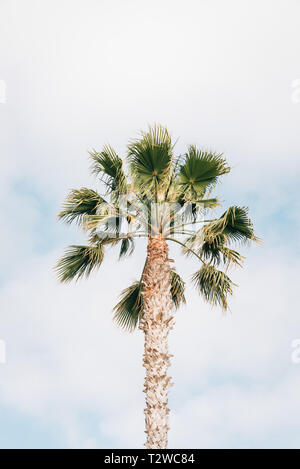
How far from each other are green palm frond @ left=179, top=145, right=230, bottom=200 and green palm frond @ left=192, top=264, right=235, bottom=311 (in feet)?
6.10

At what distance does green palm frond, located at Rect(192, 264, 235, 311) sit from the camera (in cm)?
1128

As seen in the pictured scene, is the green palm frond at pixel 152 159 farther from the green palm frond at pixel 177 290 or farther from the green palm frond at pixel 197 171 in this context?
the green palm frond at pixel 177 290

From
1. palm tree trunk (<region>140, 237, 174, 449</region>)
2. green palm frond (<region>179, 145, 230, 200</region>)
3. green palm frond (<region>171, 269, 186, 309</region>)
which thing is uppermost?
green palm frond (<region>179, 145, 230, 200</region>)

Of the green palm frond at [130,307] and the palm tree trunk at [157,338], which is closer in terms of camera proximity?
the palm tree trunk at [157,338]

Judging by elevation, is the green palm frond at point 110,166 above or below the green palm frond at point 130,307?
above

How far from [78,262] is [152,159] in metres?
3.05

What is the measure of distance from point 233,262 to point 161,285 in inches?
68.1

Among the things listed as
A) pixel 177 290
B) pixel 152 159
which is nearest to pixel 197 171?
pixel 152 159

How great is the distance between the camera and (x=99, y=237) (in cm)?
1127

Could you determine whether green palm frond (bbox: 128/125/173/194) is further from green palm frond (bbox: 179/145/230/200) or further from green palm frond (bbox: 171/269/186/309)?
green palm frond (bbox: 171/269/186/309)

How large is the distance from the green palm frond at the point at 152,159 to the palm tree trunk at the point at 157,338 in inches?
52.2

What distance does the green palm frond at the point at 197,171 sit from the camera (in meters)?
11.2
